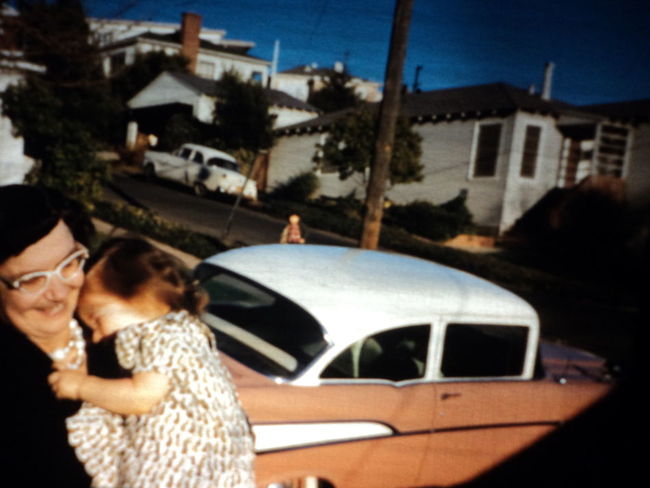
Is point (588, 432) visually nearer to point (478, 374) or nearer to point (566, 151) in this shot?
point (478, 374)

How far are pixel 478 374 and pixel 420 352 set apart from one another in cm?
45

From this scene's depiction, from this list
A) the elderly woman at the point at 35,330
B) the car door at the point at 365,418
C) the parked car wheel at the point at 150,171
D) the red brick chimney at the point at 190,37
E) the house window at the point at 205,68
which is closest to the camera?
the elderly woman at the point at 35,330

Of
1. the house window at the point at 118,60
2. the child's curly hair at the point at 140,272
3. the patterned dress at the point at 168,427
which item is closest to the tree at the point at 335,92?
the house window at the point at 118,60

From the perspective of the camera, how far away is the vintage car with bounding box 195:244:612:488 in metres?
2.48

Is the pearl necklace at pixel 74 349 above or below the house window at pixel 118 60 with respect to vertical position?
below

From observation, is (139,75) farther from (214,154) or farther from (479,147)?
(479,147)

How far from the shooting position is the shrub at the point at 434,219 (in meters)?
12.9

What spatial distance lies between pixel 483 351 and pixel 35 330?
8.56ft

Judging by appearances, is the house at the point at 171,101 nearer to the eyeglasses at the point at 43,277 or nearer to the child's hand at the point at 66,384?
the eyeglasses at the point at 43,277

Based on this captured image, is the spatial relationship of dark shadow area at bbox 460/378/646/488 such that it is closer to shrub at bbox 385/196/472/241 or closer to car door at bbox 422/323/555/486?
car door at bbox 422/323/555/486

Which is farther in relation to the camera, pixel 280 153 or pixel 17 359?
pixel 280 153

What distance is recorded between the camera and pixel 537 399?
3191 millimetres

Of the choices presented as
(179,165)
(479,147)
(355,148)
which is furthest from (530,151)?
(179,165)

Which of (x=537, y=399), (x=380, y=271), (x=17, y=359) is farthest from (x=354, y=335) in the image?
(x=17, y=359)
